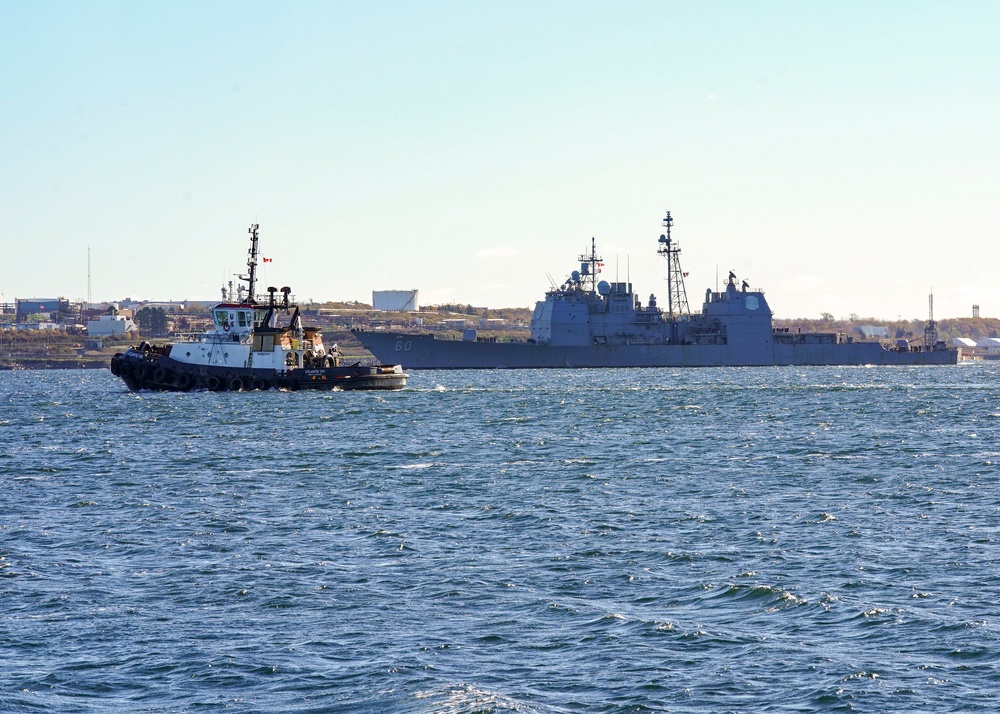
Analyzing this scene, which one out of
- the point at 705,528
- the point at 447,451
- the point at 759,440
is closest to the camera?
the point at 705,528

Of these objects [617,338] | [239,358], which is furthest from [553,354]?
[239,358]

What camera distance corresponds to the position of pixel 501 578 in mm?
16516

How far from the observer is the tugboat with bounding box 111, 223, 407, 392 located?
63.1m

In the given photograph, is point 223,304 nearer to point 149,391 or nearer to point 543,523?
point 149,391

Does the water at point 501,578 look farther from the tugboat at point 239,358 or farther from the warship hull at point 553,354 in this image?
the warship hull at point 553,354

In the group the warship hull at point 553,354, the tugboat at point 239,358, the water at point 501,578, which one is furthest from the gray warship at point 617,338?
the water at point 501,578

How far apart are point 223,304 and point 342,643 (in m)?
52.4

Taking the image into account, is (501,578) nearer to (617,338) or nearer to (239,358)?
(239,358)

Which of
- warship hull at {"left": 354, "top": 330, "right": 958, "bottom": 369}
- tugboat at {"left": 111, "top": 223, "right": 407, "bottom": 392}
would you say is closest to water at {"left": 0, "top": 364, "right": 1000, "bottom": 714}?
tugboat at {"left": 111, "top": 223, "right": 407, "bottom": 392}

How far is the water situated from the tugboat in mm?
25689

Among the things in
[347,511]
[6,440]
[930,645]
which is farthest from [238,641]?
[6,440]

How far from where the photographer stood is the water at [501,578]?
1163cm

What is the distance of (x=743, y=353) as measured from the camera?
398 ft

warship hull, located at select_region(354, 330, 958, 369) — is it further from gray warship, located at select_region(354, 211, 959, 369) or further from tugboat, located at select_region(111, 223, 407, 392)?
tugboat, located at select_region(111, 223, 407, 392)
